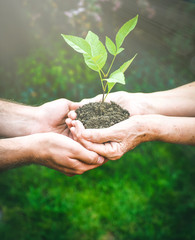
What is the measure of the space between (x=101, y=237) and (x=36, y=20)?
2927 millimetres

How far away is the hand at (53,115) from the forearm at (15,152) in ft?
0.97

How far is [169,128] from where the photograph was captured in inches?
57.3

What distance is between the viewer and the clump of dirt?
1.38 meters

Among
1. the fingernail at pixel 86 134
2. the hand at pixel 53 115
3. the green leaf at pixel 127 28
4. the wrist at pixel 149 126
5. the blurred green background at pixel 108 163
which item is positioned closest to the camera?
the green leaf at pixel 127 28

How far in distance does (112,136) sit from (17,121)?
85 centimetres

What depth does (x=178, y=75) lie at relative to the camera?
273 centimetres

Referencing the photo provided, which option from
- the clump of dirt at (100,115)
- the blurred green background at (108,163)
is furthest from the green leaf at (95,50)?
the blurred green background at (108,163)

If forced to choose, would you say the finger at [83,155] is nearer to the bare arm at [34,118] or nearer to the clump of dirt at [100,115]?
the clump of dirt at [100,115]

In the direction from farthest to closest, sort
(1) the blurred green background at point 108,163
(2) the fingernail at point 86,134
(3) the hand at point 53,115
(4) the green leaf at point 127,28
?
1. (1) the blurred green background at point 108,163
2. (3) the hand at point 53,115
3. (2) the fingernail at point 86,134
4. (4) the green leaf at point 127,28

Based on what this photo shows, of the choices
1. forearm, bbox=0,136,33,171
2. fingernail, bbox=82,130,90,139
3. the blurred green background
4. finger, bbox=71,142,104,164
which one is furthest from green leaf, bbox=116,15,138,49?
the blurred green background

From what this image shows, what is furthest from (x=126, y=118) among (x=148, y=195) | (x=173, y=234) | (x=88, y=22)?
(x=88, y=22)

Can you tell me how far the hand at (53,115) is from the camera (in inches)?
65.2

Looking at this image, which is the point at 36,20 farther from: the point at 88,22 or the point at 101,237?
the point at 101,237

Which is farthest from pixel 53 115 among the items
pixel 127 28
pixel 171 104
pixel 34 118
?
pixel 171 104
